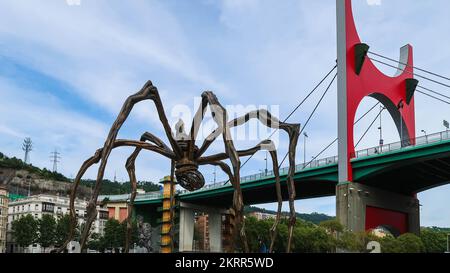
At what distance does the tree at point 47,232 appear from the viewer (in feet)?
Answer: 259

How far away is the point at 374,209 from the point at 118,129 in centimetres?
4797

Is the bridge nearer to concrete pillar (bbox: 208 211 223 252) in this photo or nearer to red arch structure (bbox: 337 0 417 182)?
red arch structure (bbox: 337 0 417 182)

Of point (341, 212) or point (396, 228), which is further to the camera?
point (396, 228)

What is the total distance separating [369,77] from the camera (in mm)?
55531

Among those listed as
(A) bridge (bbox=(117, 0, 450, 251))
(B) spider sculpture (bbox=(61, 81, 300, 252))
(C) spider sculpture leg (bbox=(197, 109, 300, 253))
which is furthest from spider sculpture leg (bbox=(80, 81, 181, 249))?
(A) bridge (bbox=(117, 0, 450, 251))

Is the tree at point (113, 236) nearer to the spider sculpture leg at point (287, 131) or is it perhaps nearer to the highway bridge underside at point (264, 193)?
the highway bridge underside at point (264, 193)

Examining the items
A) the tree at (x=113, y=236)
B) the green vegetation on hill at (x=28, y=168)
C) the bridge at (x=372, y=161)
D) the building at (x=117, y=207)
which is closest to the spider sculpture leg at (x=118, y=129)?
the bridge at (x=372, y=161)

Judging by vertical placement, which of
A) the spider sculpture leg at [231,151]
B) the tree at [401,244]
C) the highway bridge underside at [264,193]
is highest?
the highway bridge underside at [264,193]

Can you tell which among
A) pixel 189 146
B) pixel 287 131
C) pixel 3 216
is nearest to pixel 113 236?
pixel 3 216

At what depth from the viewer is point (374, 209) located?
53000mm

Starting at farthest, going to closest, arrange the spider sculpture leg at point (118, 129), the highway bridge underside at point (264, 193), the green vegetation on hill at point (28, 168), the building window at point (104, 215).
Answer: the green vegetation on hill at point (28, 168)
the building window at point (104, 215)
the highway bridge underside at point (264, 193)
the spider sculpture leg at point (118, 129)
